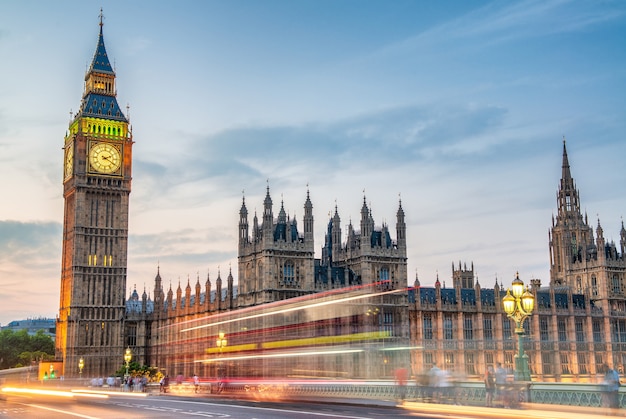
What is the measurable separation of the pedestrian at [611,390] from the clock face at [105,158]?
278 feet

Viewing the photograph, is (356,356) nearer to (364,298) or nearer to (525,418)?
(364,298)

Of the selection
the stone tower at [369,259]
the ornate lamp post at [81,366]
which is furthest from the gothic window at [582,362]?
the ornate lamp post at [81,366]

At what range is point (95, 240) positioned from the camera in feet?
333

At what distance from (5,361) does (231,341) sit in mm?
125259

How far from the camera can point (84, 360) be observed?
9712 centimetres

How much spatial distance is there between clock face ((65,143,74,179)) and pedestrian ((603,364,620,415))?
85647 millimetres

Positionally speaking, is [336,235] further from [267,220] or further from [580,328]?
[580,328]

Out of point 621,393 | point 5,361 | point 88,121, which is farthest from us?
point 5,361

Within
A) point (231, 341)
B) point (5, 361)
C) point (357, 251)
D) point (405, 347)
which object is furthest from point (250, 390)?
point (5, 361)

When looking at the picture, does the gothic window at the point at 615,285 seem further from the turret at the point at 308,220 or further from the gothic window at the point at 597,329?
the turret at the point at 308,220

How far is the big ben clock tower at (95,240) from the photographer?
98062 mm

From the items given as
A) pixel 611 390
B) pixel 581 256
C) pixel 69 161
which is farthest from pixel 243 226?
pixel 611 390

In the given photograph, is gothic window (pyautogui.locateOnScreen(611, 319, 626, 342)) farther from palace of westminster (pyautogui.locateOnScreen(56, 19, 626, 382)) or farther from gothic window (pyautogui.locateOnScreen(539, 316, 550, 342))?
gothic window (pyautogui.locateOnScreen(539, 316, 550, 342))

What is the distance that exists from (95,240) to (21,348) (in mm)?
70437
